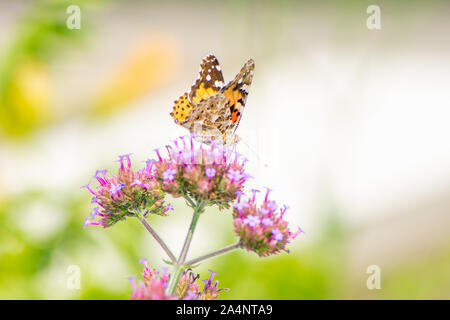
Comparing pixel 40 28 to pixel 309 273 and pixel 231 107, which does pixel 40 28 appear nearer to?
pixel 231 107

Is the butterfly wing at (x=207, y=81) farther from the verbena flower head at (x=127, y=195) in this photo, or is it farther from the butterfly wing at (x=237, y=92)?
the verbena flower head at (x=127, y=195)

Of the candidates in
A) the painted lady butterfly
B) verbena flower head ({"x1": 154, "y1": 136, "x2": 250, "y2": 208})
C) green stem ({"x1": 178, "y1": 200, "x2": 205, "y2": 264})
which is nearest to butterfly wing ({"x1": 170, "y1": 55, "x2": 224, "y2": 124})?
the painted lady butterfly

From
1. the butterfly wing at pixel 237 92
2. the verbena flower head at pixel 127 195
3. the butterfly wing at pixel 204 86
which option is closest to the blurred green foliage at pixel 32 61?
the butterfly wing at pixel 204 86

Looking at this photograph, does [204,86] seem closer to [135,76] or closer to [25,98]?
[25,98]

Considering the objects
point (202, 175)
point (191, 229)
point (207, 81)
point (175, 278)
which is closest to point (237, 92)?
point (207, 81)

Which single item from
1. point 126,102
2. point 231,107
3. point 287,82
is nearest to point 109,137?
point 126,102

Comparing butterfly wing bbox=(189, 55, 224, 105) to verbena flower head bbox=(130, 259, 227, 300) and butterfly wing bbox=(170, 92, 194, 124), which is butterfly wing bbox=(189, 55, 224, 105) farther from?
verbena flower head bbox=(130, 259, 227, 300)

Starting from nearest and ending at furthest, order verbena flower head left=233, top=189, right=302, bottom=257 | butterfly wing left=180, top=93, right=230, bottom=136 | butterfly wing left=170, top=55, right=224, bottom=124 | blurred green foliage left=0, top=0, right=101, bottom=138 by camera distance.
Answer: verbena flower head left=233, top=189, right=302, bottom=257 < butterfly wing left=180, top=93, right=230, bottom=136 < butterfly wing left=170, top=55, right=224, bottom=124 < blurred green foliage left=0, top=0, right=101, bottom=138
